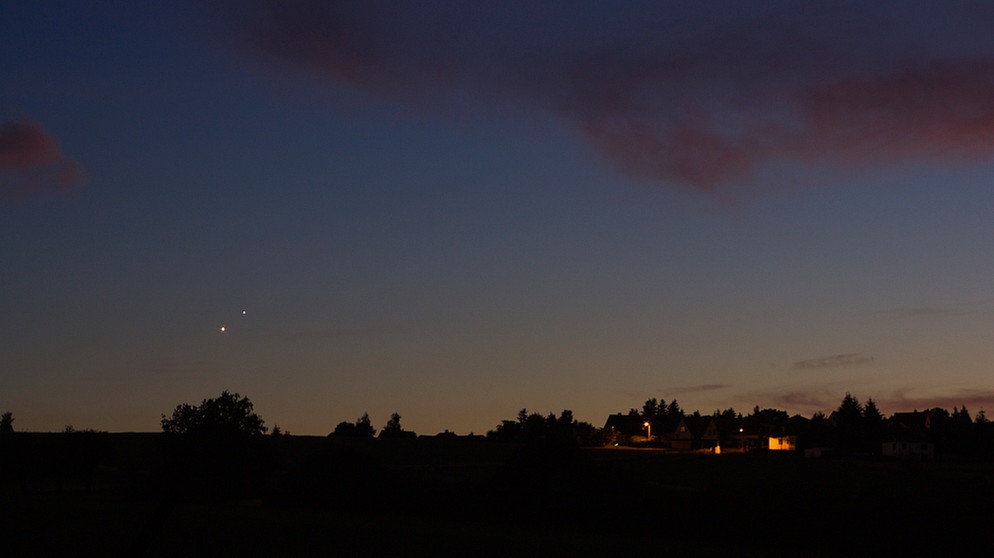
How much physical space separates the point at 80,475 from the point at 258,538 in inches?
2273

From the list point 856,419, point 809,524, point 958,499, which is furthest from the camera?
point 856,419

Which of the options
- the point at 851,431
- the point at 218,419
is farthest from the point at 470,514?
the point at 851,431

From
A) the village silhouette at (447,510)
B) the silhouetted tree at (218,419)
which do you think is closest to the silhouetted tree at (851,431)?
the village silhouette at (447,510)

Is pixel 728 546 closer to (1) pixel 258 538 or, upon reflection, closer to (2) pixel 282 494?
(1) pixel 258 538

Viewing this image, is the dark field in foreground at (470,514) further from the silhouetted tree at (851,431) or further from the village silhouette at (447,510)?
the silhouetted tree at (851,431)

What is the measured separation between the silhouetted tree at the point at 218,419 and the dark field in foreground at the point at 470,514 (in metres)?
1.04

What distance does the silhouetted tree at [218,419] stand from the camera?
35.3m

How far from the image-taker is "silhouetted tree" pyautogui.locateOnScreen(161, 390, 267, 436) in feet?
116

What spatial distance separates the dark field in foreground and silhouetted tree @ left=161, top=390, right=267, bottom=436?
104 cm

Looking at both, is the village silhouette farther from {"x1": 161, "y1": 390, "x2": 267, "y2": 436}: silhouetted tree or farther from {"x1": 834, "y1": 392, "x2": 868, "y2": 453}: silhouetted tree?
{"x1": 834, "y1": 392, "x2": 868, "y2": 453}: silhouetted tree

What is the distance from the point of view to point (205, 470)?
32.9 meters

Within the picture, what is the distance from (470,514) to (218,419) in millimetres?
28776

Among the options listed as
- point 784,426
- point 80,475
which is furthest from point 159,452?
point 784,426

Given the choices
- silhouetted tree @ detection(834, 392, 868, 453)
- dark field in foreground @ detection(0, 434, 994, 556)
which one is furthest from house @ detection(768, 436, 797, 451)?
dark field in foreground @ detection(0, 434, 994, 556)
